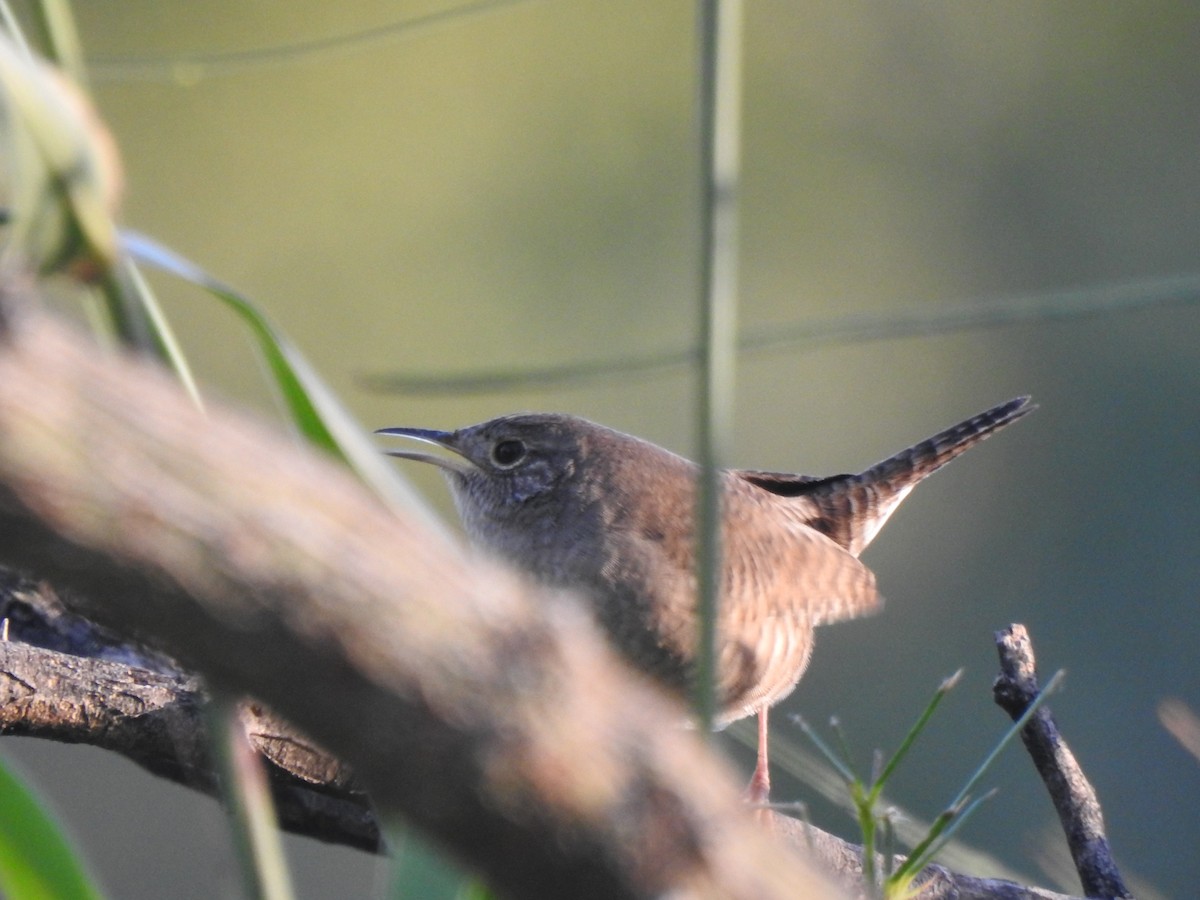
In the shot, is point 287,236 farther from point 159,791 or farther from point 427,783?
point 427,783

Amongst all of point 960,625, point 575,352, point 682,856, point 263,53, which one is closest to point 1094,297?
point 682,856

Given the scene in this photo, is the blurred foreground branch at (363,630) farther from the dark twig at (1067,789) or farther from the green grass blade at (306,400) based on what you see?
the dark twig at (1067,789)

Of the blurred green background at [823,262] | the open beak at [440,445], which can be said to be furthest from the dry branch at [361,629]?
the blurred green background at [823,262]

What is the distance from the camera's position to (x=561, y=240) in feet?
33.0

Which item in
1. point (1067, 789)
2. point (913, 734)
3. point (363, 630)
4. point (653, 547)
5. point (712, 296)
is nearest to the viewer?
point (363, 630)

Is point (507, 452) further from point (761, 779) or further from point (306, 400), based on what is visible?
point (306, 400)

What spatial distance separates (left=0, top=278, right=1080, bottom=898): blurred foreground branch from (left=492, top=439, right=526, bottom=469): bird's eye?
2.55 m

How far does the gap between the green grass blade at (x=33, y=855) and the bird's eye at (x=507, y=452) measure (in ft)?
7.58

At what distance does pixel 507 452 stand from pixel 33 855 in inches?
93.2

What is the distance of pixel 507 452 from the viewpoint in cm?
324

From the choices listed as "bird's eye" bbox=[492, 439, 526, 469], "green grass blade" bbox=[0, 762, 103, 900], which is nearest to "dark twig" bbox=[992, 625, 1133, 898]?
"bird's eye" bbox=[492, 439, 526, 469]

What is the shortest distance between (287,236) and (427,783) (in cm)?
902

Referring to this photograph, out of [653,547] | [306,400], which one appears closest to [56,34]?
[306,400]

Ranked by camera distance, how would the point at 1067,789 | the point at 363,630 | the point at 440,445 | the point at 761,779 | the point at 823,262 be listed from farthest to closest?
the point at 823,262, the point at 440,445, the point at 761,779, the point at 1067,789, the point at 363,630
